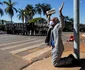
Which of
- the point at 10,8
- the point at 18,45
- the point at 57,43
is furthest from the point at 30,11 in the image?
the point at 57,43

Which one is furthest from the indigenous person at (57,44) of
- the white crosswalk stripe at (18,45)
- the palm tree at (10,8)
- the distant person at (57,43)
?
the palm tree at (10,8)

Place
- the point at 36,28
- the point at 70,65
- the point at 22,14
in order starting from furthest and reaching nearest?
the point at 22,14
the point at 36,28
the point at 70,65

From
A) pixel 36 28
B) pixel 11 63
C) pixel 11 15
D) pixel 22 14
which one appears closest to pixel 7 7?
pixel 11 15

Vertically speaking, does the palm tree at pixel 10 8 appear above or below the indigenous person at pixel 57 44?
above

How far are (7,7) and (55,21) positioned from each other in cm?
6369

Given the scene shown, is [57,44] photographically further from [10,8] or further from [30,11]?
[30,11]

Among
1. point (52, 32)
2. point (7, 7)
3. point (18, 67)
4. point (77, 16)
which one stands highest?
point (7, 7)

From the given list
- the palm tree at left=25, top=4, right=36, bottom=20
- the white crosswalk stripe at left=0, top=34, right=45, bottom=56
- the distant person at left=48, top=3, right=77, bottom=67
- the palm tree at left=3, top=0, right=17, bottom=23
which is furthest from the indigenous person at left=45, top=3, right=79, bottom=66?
the palm tree at left=25, top=4, right=36, bottom=20

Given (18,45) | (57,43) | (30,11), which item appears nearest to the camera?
(57,43)

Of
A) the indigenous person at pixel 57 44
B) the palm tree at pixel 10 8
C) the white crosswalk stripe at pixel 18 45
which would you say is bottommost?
the white crosswalk stripe at pixel 18 45

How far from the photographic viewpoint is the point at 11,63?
9016mm

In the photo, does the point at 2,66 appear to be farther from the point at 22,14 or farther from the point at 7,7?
the point at 22,14

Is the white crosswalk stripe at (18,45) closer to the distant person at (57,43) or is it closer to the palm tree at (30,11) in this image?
the distant person at (57,43)

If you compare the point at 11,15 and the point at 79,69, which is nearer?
the point at 79,69
